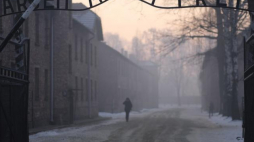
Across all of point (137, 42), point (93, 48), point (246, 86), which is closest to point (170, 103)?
point (137, 42)

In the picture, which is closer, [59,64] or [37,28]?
[37,28]

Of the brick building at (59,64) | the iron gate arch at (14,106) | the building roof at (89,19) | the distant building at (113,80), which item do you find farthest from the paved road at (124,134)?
the distant building at (113,80)

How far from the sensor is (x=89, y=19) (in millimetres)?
44125

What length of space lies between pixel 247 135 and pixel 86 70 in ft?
101

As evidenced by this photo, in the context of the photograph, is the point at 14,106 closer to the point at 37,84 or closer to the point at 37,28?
the point at 37,84

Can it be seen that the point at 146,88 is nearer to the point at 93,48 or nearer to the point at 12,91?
the point at 93,48

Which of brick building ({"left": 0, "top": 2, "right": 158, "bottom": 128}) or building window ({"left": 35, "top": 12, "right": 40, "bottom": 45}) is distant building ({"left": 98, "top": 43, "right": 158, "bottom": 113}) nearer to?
brick building ({"left": 0, "top": 2, "right": 158, "bottom": 128})

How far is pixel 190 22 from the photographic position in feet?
102

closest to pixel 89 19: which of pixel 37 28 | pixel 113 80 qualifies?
pixel 113 80

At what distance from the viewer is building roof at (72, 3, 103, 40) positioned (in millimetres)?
43325

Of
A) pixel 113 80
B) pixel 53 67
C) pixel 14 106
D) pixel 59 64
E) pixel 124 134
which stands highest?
pixel 59 64

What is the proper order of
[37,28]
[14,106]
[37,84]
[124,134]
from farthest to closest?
[37,28]
[37,84]
[124,134]
[14,106]

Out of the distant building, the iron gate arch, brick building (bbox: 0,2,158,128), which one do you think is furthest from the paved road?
the distant building

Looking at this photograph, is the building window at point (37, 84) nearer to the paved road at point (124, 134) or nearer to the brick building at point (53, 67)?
the brick building at point (53, 67)
